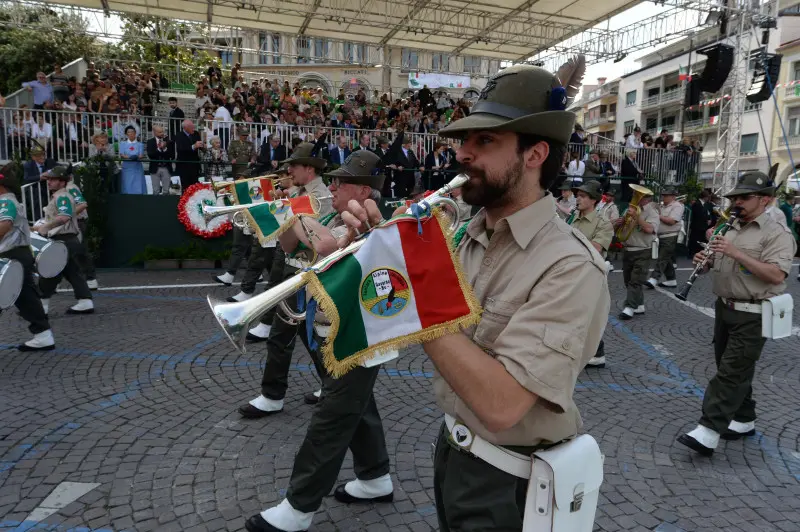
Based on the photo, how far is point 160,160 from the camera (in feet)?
40.2

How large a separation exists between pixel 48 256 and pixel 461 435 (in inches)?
279

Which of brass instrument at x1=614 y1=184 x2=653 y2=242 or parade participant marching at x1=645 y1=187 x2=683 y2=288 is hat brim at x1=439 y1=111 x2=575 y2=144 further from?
parade participant marching at x1=645 y1=187 x2=683 y2=288

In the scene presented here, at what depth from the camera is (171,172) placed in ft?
42.0

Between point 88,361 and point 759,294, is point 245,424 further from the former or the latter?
point 759,294

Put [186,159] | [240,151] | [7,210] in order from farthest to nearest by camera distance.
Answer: [240,151] → [186,159] → [7,210]

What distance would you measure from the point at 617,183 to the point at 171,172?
12.5 meters

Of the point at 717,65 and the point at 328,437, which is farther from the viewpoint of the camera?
the point at 717,65

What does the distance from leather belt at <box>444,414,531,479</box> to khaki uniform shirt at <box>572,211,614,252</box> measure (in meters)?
5.62

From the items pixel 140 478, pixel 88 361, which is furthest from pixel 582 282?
pixel 88 361

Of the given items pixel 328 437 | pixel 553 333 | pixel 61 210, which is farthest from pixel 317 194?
pixel 61 210

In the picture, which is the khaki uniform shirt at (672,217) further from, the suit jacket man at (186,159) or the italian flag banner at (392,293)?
the italian flag banner at (392,293)

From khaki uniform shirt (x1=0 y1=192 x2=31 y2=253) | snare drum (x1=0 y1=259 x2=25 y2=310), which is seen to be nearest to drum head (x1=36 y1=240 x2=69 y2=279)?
khaki uniform shirt (x1=0 y1=192 x2=31 y2=253)

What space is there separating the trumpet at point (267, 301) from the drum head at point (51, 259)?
254 inches

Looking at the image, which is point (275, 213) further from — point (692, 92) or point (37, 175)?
point (692, 92)
